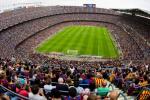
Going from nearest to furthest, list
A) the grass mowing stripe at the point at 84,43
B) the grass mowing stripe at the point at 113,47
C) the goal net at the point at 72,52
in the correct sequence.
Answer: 1. the grass mowing stripe at the point at 113,47
2. the goal net at the point at 72,52
3. the grass mowing stripe at the point at 84,43

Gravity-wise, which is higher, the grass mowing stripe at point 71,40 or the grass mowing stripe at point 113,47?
the grass mowing stripe at point 113,47

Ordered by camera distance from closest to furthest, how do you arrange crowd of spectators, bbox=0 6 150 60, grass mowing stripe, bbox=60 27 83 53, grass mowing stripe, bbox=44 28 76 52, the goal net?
1. crowd of spectators, bbox=0 6 150 60
2. the goal net
3. grass mowing stripe, bbox=44 28 76 52
4. grass mowing stripe, bbox=60 27 83 53

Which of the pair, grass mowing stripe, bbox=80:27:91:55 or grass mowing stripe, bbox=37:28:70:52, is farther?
grass mowing stripe, bbox=37:28:70:52

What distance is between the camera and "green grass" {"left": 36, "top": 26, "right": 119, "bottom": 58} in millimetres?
71375

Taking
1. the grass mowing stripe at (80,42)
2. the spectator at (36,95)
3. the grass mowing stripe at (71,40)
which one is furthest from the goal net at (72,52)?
the spectator at (36,95)

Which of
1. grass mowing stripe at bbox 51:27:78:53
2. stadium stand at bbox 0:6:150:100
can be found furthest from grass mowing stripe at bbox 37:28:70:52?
stadium stand at bbox 0:6:150:100

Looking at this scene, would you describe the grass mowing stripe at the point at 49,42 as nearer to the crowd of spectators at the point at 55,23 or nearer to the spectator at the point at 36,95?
the crowd of spectators at the point at 55,23

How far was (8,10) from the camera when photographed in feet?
328

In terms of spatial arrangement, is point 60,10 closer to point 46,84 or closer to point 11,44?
point 11,44

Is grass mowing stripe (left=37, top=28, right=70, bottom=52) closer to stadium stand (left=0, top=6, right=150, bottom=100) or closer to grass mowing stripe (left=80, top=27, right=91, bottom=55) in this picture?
stadium stand (left=0, top=6, right=150, bottom=100)

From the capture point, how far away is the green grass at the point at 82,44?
71375mm

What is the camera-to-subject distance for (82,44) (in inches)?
3179

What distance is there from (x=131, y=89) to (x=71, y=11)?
124192 mm

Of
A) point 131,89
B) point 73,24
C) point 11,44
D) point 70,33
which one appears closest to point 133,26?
point 70,33
